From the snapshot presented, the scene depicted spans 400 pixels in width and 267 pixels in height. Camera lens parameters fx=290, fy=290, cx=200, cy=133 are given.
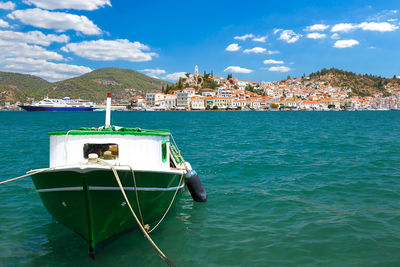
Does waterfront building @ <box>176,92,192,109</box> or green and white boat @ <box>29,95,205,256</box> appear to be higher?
waterfront building @ <box>176,92,192,109</box>

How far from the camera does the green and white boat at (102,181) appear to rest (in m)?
6.41

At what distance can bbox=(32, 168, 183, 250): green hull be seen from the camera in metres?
6.38

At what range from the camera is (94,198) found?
6543 millimetres

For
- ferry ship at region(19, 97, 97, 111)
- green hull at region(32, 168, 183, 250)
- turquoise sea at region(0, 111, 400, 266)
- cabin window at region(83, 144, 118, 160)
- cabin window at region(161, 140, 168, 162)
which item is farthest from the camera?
ferry ship at region(19, 97, 97, 111)

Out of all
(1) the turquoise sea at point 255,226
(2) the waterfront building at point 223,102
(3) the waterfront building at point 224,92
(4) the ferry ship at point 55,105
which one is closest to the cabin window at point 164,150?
(1) the turquoise sea at point 255,226

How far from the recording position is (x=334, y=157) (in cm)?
1978

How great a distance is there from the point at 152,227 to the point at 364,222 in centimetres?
630

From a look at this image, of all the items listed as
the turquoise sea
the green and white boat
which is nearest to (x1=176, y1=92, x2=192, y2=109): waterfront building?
the turquoise sea

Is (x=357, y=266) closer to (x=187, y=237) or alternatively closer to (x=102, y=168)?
(x=187, y=237)

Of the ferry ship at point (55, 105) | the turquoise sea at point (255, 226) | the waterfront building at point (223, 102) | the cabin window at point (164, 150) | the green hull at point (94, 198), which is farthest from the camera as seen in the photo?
the waterfront building at point (223, 102)

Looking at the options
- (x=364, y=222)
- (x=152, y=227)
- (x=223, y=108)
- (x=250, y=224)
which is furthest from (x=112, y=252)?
(x=223, y=108)

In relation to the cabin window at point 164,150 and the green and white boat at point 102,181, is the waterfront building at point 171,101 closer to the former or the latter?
the cabin window at point 164,150

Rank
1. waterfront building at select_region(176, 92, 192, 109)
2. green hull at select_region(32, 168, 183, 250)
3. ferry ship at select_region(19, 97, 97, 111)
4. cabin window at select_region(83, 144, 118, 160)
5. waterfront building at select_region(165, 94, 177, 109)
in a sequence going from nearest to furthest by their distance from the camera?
1. green hull at select_region(32, 168, 183, 250)
2. cabin window at select_region(83, 144, 118, 160)
3. ferry ship at select_region(19, 97, 97, 111)
4. waterfront building at select_region(176, 92, 192, 109)
5. waterfront building at select_region(165, 94, 177, 109)

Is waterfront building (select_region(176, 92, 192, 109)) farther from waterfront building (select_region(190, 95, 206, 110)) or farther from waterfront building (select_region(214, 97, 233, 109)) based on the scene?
waterfront building (select_region(214, 97, 233, 109))
